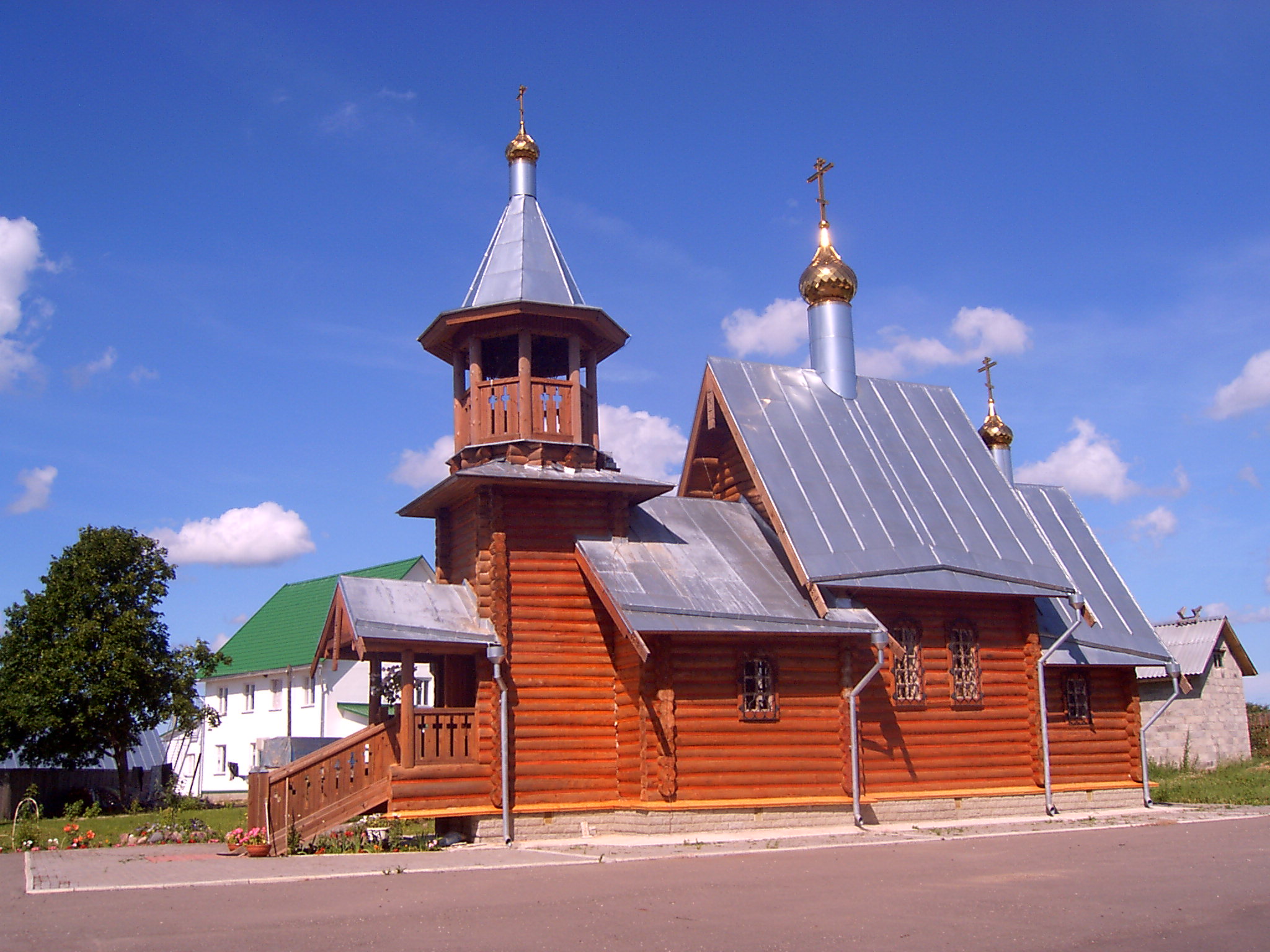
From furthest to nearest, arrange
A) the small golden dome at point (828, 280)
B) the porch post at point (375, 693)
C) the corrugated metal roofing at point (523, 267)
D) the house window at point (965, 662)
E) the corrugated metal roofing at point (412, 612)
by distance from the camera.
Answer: the small golden dome at point (828, 280) < the house window at point (965, 662) < the corrugated metal roofing at point (523, 267) < the porch post at point (375, 693) < the corrugated metal roofing at point (412, 612)

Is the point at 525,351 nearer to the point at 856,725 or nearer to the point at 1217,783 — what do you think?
the point at 856,725

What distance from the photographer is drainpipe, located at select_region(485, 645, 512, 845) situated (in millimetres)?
15164

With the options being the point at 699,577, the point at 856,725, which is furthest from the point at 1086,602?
the point at 699,577

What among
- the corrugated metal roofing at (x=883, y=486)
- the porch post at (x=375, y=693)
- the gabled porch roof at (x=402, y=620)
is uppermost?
the corrugated metal roofing at (x=883, y=486)

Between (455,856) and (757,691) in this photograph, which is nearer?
(455,856)

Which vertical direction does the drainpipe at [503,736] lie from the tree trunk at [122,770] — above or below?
above

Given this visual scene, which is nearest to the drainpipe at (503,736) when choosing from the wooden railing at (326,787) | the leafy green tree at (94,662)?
the wooden railing at (326,787)

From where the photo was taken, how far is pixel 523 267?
1773 centimetres

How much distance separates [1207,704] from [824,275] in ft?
54.6

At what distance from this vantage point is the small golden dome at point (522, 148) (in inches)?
765

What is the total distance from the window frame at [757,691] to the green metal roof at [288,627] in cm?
2307

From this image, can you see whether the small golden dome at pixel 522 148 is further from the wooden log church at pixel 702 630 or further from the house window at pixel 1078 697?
the house window at pixel 1078 697

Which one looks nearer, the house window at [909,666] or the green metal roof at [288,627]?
the house window at [909,666]

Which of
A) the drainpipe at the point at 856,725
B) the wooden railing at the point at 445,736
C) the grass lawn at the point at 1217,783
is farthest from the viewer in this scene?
the grass lawn at the point at 1217,783
